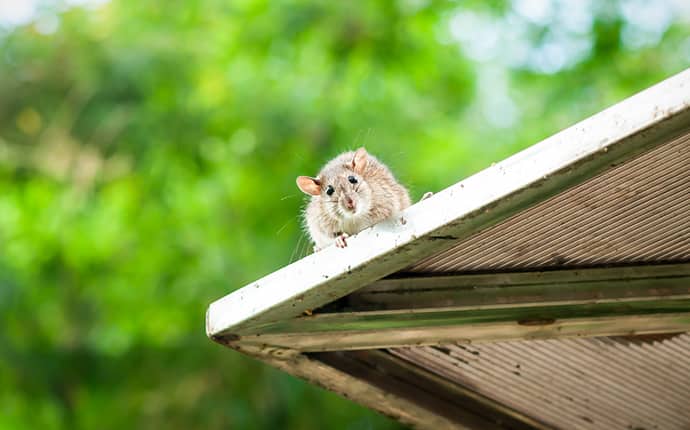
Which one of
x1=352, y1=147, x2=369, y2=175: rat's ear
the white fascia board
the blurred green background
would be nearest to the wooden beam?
the white fascia board

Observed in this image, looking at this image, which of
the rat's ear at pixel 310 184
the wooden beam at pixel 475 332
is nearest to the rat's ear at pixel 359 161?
the rat's ear at pixel 310 184

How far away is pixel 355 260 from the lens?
7.23 ft

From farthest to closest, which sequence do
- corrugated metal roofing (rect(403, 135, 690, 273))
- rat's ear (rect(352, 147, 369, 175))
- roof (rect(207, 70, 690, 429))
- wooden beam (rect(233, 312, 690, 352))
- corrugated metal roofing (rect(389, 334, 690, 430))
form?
rat's ear (rect(352, 147, 369, 175))
corrugated metal roofing (rect(389, 334, 690, 430))
wooden beam (rect(233, 312, 690, 352))
corrugated metal roofing (rect(403, 135, 690, 273))
roof (rect(207, 70, 690, 429))

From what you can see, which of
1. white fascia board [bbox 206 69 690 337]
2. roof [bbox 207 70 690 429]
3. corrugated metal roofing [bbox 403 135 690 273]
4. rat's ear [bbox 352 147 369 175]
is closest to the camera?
white fascia board [bbox 206 69 690 337]

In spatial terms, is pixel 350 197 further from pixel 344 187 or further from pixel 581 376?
pixel 581 376

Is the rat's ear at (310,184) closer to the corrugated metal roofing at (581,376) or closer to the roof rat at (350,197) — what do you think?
the roof rat at (350,197)

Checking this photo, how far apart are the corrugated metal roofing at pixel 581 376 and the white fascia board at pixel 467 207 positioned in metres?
0.47

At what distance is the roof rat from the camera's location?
3795 millimetres

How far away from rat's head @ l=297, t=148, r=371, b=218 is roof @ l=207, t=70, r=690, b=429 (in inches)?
43.6

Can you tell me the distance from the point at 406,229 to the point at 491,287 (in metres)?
0.33

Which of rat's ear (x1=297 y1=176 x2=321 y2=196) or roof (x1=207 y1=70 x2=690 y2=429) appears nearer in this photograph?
roof (x1=207 y1=70 x2=690 y2=429)

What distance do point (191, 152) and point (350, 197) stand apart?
4.29m

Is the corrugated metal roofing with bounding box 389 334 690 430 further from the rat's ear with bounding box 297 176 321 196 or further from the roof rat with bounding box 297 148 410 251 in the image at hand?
the rat's ear with bounding box 297 176 321 196

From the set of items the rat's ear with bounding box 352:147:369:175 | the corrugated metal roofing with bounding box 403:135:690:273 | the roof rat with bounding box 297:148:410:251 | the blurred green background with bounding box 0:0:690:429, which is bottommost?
the corrugated metal roofing with bounding box 403:135:690:273
